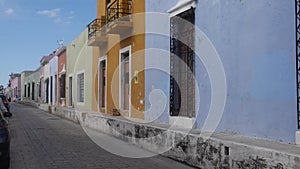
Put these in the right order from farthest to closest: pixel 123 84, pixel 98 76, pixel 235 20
Answer: pixel 98 76 → pixel 123 84 → pixel 235 20

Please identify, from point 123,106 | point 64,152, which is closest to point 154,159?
point 64,152

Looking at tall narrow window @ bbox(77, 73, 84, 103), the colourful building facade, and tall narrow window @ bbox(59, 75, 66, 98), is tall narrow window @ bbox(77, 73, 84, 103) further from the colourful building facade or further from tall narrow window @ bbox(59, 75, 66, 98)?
tall narrow window @ bbox(59, 75, 66, 98)

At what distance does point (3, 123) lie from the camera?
6.79m

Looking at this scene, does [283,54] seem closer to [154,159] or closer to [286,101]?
[286,101]

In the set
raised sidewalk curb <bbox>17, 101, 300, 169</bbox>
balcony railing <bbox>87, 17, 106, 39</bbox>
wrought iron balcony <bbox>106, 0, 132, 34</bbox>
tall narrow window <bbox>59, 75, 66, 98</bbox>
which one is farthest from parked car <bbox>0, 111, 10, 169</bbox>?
tall narrow window <bbox>59, 75, 66, 98</bbox>

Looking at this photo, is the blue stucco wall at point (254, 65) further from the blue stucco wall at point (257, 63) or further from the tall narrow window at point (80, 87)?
the tall narrow window at point (80, 87)

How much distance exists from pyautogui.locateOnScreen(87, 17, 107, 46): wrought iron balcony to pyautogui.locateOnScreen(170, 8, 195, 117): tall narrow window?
6.44 metres

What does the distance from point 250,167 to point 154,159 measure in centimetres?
311

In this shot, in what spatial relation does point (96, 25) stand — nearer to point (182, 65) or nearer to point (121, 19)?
point (121, 19)

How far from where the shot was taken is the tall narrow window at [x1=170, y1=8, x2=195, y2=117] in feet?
30.5

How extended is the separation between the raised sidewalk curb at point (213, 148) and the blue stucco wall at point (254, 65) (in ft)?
1.15

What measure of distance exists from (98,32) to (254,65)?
11.1 metres

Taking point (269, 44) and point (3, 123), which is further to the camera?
point (3, 123)

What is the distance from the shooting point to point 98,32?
1670 centimetres
